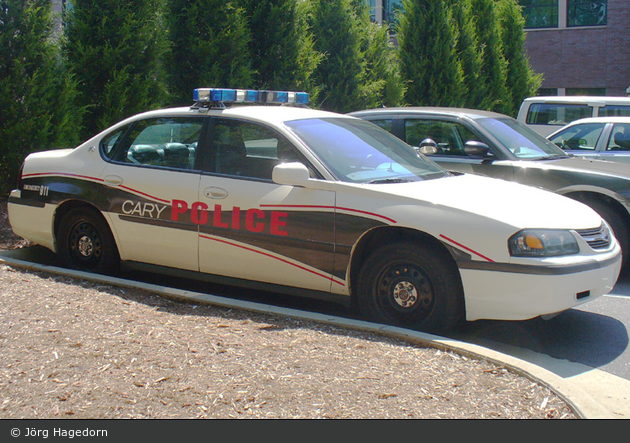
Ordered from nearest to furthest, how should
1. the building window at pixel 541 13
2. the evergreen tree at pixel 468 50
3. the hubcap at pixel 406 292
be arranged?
the hubcap at pixel 406 292 → the evergreen tree at pixel 468 50 → the building window at pixel 541 13

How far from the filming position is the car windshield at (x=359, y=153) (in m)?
5.44

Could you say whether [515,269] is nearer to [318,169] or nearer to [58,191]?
[318,169]

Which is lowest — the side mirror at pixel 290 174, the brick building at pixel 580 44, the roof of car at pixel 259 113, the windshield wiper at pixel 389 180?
the windshield wiper at pixel 389 180

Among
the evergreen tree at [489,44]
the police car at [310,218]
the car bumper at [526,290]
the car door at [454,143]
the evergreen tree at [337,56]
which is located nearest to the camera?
the car bumper at [526,290]

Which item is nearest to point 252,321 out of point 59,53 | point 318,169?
point 318,169

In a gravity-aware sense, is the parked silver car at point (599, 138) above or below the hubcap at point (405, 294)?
above

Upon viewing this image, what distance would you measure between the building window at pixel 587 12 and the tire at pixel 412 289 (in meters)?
28.1

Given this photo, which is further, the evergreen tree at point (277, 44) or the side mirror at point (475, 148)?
the evergreen tree at point (277, 44)

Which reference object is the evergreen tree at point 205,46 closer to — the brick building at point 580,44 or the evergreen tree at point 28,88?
the evergreen tree at point 28,88

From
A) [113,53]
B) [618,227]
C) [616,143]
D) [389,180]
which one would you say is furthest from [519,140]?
[113,53]

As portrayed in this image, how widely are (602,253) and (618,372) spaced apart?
2.90ft

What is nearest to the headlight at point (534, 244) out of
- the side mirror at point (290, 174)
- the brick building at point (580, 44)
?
the side mirror at point (290, 174)

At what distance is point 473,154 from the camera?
7758 mm
